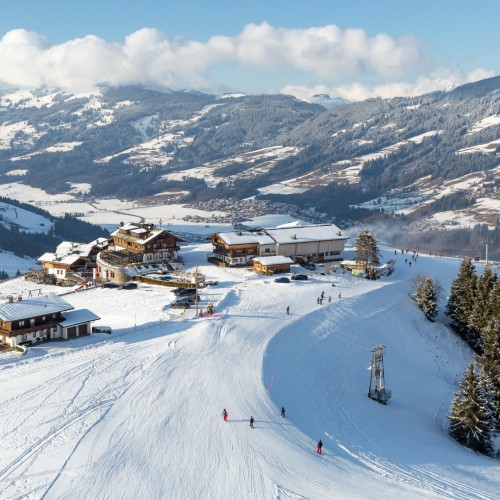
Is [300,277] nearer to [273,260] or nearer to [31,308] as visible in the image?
[273,260]

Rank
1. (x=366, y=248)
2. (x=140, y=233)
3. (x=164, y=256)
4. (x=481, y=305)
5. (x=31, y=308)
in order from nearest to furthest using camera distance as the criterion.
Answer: (x=31, y=308), (x=481, y=305), (x=366, y=248), (x=164, y=256), (x=140, y=233)

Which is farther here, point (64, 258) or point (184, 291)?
point (64, 258)

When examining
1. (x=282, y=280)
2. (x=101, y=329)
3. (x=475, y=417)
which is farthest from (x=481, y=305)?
(x=101, y=329)

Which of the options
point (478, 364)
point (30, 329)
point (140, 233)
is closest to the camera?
point (478, 364)

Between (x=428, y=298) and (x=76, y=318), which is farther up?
(x=76, y=318)

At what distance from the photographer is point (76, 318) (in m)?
59.1

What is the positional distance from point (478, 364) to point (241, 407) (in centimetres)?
2541

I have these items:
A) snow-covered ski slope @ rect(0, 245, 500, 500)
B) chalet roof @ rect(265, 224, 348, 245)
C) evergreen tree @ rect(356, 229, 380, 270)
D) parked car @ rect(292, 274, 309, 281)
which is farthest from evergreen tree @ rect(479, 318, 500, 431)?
chalet roof @ rect(265, 224, 348, 245)

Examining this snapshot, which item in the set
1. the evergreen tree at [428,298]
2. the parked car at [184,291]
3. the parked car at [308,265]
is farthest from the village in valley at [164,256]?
the evergreen tree at [428,298]

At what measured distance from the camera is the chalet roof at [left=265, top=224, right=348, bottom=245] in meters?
94.2

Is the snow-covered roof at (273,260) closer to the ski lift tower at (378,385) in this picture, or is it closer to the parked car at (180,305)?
the parked car at (180,305)

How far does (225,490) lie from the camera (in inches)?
1192

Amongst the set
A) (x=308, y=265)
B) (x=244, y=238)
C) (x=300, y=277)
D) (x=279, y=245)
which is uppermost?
(x=244, y=238)

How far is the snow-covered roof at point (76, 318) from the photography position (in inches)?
2282
